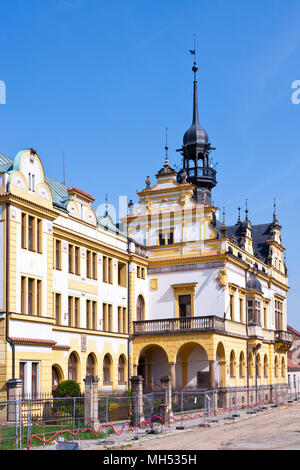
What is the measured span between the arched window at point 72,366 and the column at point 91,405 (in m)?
8.64

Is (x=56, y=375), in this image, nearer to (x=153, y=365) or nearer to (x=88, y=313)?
(x=88, y=313)

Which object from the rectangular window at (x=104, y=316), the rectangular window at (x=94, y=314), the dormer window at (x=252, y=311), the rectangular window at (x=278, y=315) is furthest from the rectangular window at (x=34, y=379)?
the rectangular window at (x=278, y=315)

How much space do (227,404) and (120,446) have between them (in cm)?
2335

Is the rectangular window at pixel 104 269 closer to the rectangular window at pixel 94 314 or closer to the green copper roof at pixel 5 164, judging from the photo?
the rectangular window at pixel 94 314

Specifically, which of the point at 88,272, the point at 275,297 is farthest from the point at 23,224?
the point at 275,297

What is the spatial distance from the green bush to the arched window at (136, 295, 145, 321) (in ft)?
48.2

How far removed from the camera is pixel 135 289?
49188 mm

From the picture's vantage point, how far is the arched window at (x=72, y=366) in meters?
39.3

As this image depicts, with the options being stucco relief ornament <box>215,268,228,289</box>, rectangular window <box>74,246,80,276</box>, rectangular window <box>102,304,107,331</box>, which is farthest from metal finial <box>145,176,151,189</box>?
rectangular window <box>74,246,80,276</box>

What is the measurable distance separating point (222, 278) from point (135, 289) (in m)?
5.94

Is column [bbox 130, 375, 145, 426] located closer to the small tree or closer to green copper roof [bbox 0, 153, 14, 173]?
the small tree

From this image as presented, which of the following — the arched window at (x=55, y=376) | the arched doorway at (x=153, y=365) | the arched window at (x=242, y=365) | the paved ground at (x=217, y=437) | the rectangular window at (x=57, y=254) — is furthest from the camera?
the arched window at (x=242, y=365)

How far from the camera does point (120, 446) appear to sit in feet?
84.0

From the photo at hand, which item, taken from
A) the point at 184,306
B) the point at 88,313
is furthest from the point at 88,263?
the point at 184,306
